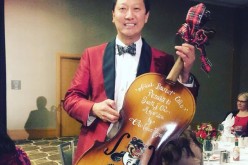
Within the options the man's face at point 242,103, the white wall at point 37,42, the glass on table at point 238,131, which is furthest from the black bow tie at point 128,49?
the white wall at point 37,42

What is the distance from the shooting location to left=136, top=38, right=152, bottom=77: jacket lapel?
3.45 feet

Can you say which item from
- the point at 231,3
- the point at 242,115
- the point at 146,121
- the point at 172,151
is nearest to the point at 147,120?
the point at 146,121

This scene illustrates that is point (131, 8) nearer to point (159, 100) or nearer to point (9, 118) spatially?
point (159, 100)

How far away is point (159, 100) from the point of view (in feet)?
2.79

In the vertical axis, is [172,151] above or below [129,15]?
below

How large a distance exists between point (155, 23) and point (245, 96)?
146 inches

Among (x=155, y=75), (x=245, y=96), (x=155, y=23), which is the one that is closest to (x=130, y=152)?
(x=155, y=75)

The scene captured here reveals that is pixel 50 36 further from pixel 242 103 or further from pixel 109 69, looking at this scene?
pixel 109 69

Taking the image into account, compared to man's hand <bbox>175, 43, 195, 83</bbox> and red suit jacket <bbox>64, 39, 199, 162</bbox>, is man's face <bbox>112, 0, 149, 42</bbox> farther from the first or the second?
man's hand <bbox>175, 43, 195, 83</bbox>

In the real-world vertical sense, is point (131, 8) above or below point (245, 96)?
above

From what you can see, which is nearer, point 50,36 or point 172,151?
point 172,151

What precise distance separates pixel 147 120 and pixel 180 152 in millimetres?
152

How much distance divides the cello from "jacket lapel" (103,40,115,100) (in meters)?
0.16

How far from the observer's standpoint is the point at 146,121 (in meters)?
0.84
